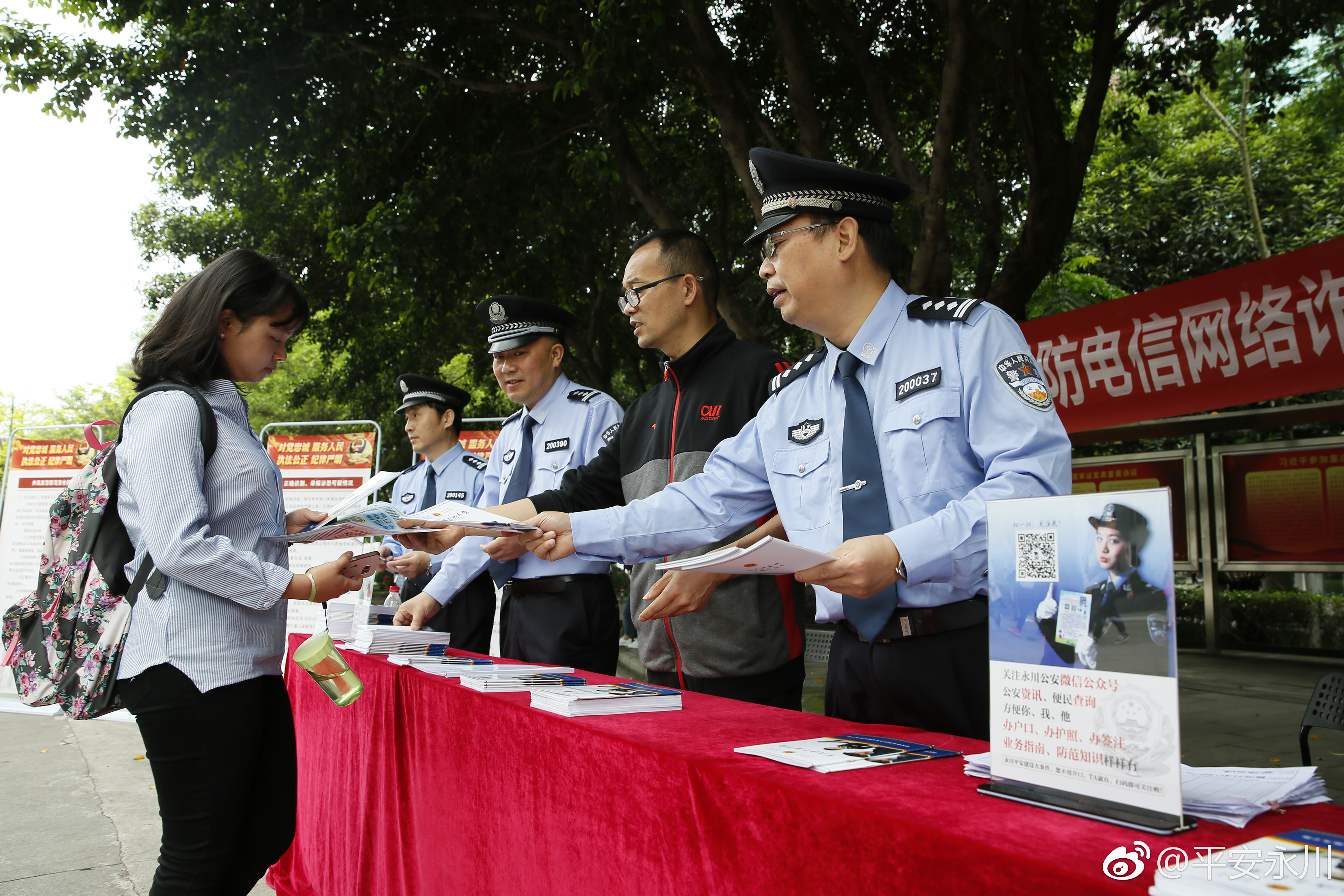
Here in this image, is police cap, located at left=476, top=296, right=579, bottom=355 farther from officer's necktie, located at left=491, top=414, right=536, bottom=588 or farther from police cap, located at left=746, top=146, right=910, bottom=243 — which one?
police cap, located at left=746, top=146, right=910, bottom=243

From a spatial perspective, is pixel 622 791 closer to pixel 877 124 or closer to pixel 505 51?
pixel 877 124

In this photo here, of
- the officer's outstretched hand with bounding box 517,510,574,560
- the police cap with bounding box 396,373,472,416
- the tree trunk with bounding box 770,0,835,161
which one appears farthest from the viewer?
the tree trunk with bounding box 770,0,835,161

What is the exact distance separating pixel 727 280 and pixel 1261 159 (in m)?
9.72

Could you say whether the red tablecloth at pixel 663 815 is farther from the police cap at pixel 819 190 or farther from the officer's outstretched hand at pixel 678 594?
the police cap at pixel 819 190

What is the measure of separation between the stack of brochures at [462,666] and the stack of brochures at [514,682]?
46 millimetres

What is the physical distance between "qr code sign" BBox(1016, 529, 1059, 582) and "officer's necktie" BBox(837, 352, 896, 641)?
584 millimetres

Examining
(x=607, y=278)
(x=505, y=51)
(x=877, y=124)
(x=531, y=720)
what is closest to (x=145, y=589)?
(x=531, y=720)

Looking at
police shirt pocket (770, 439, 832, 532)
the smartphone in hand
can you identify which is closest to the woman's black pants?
the smartphone in hand

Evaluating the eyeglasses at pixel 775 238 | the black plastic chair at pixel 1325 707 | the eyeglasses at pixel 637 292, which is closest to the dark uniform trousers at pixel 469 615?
the eyeglasses at pixel 637 292

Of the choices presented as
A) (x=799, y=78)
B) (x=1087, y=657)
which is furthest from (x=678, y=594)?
(x=799, y=78)

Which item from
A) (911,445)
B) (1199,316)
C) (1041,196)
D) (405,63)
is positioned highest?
(405,63)

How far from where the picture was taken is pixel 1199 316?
5.77 m

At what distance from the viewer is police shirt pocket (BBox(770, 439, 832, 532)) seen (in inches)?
75.9

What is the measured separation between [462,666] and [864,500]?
1.28m
